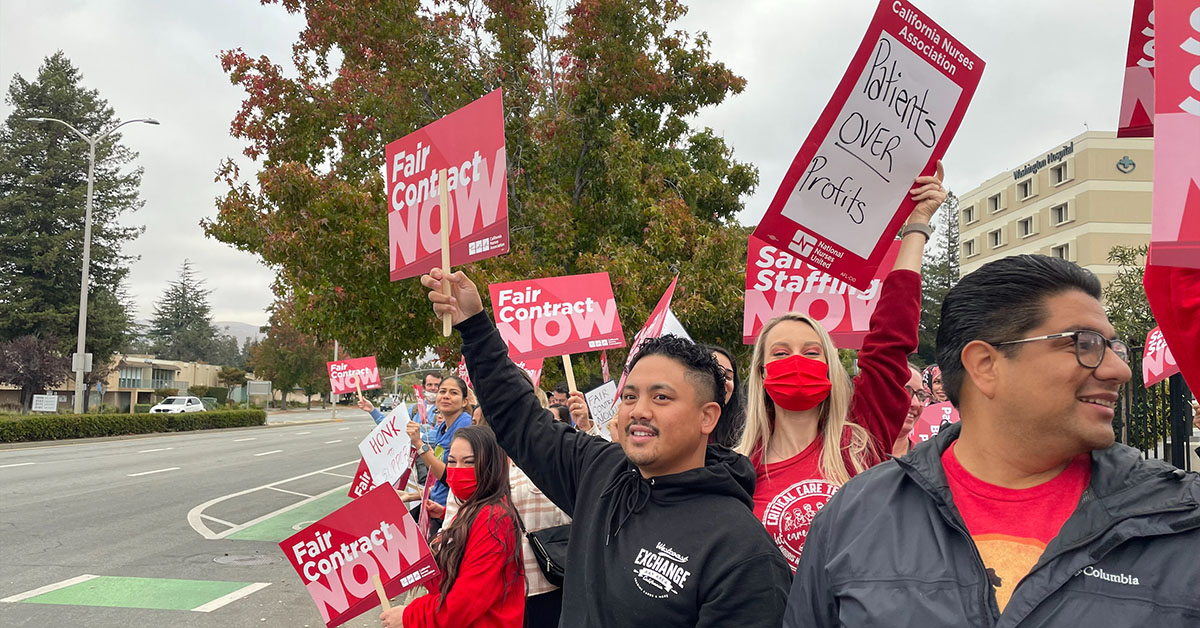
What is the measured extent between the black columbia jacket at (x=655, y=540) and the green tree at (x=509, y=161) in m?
Answer: 7.19

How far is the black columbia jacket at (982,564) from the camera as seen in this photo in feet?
4.60

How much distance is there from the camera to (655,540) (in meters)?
2.24

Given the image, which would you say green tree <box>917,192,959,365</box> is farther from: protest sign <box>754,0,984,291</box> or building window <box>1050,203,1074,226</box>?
protest sign <box>754,0,984,291</box>

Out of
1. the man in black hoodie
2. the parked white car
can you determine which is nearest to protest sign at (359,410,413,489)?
the man in black hoodie

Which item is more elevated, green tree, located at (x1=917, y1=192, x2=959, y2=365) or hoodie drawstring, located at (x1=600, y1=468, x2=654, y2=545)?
green tree, located at (x1=917, y1=192, x2=959, y2=365)

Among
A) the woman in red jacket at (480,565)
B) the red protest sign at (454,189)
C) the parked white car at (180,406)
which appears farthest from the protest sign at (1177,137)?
the parked white car at (180,406)

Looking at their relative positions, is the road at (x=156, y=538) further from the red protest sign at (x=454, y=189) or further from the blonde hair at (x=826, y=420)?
the blonde hair at (x=826, y=420)

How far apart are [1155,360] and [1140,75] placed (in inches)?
239

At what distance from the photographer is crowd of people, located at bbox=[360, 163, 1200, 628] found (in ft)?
4.84

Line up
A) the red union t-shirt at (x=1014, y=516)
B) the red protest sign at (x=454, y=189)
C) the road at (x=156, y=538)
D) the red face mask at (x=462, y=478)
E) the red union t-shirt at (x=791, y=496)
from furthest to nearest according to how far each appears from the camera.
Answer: the road at (x=156, y=538) < the red face mask at (x=462, y=478) < the red protest sign at (x=454, y=189) < the red union t-shirt at (x=791, y=496) < the red union t-shirt at (x=1014, y=516)

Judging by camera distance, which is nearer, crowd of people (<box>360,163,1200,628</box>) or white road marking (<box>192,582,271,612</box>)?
crowd of people (<box>360,163,1200,628</box>)

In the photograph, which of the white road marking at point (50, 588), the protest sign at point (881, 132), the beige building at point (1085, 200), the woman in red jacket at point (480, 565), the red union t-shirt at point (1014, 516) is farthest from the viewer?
the beige building at point (1085, 200)

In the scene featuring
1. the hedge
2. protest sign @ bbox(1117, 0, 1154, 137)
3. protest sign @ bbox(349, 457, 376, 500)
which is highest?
protest sign @ bbox(1117, 0, 1154, 137)

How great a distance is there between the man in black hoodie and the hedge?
29.4m
